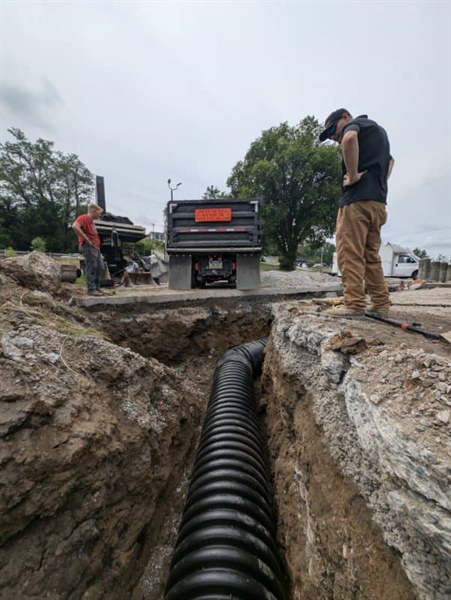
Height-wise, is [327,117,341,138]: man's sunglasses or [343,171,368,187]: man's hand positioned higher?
[327,117,341,138]: man's sunglasses

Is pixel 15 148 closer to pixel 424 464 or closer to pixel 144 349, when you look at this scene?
pixel 144 349

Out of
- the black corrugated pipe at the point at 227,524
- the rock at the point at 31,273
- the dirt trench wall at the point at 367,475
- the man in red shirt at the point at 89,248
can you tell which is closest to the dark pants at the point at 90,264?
the man in red shirt at the point at 89,248

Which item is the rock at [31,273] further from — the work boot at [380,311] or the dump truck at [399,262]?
the dump truck at [399,262]

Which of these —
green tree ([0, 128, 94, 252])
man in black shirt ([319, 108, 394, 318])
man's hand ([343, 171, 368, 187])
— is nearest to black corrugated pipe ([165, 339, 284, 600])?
man in black shirt ([319, 108, 394, 318])

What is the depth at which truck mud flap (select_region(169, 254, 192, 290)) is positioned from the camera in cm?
620

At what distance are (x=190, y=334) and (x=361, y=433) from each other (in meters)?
3.92

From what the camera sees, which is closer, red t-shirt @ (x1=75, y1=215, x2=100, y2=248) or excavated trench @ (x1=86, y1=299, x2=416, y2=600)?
excavated trench @ (x1=86, y1=299, x2=416, y2=600)

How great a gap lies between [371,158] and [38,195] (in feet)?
154

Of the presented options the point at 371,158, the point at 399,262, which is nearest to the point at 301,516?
the point at 371,158

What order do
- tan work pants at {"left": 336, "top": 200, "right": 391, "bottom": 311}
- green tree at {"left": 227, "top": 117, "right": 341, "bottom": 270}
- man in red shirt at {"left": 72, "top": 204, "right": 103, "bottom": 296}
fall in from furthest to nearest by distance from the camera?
1. green tree at {"left": 227, "top": 117, "right": 341, "bottom": 270}
2. man in red shirt at {"left": 72, "top": 204, "right": 103, "bottom": 296}
3. tan work pants at {"left": 336, "top": 200, "right": 391, "bottom": 311}

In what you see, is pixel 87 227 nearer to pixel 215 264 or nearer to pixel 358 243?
pixel 215 264

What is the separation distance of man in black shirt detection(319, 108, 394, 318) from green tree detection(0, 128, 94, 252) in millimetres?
42331

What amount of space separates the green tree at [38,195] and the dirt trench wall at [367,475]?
141 feet

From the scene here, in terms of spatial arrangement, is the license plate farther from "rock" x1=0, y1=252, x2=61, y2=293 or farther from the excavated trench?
"rock" x1=0, y1=252, x2=61, y2=293
